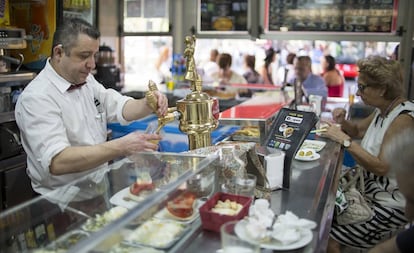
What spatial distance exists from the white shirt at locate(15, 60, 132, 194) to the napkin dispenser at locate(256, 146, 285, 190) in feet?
1.95

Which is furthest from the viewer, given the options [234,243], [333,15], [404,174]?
[333,15]

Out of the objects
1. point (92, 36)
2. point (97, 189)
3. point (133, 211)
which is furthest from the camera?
point (92, 36)

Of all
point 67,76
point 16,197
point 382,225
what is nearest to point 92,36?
point 67,76

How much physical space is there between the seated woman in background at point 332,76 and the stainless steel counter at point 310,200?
2.91m

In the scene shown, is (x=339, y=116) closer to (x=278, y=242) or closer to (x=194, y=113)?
(x=194, y=113)

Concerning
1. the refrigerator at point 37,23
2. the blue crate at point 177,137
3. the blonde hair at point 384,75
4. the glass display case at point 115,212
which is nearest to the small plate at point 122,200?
the glass display case at point 115,212

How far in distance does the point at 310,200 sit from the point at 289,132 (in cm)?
32

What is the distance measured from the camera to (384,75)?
2.76 meters

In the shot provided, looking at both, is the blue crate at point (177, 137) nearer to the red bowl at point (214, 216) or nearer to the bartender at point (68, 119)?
the bartender at point (68, 119)

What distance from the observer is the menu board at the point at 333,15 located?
502 centimetres

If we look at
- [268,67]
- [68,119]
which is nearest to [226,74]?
[268,67]

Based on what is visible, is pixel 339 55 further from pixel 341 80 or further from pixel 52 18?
pixel 52 18

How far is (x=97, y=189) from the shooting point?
154 cm

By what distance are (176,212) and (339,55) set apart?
4.37 m
